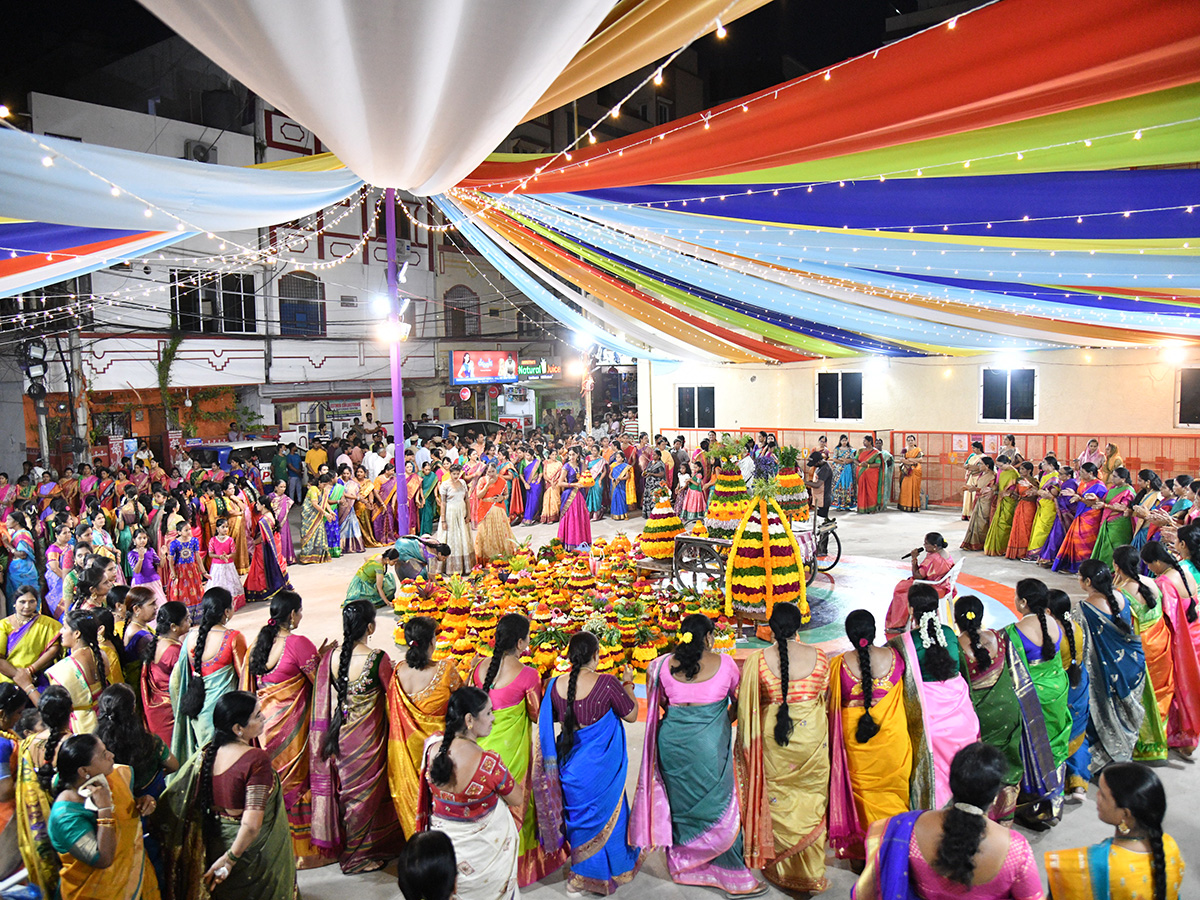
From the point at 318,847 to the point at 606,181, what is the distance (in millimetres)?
4154

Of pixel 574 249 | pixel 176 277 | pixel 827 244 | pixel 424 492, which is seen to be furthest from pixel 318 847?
pixel 176 277

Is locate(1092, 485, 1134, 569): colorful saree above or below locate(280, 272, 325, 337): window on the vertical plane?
below

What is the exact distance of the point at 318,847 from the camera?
4.01 meters

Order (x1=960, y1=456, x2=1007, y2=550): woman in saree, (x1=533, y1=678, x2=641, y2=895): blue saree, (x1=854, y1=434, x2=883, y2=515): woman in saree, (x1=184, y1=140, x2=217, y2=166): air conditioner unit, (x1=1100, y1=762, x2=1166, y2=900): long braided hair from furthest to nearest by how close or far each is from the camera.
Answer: (x1=184, y1=140, x2=217, y2=166): air conditioner unit, (x1=854, y1=434, x2=883, y2=515): woman in saree, (x1=960, y1=456, x2=1007, y2=550): woman in saree, (x1=533, y1=678, x2=641, y2=895): blue saree, (x1=1100, y1=762, x2=1166, y2=900): long braided hair

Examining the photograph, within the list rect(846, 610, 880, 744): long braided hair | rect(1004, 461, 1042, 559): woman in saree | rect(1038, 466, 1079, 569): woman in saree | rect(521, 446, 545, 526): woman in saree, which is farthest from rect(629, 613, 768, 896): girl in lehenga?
rect(521, 446, 545, 526): woman in saree

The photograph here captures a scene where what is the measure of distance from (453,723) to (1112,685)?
3.98m

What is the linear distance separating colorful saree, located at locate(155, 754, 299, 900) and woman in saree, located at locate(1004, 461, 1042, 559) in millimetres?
9476

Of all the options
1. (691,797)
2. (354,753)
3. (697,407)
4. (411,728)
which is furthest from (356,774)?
(697,407)

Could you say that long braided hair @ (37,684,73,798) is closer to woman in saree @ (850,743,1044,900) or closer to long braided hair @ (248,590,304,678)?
long braided hair @ (248,590,304,678)

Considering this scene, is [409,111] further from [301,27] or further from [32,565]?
[32,565]

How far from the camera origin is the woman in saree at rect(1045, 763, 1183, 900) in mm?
2229

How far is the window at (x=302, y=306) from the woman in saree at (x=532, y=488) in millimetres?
9597

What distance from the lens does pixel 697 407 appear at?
60.0 ft

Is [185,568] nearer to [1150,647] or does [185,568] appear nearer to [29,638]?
[29,638]
